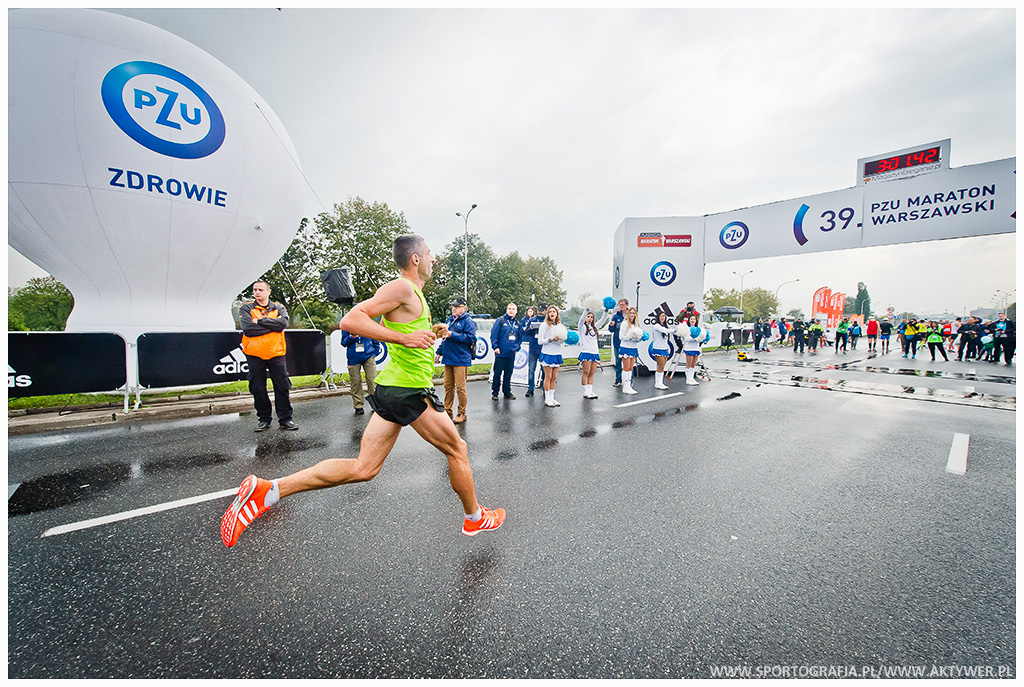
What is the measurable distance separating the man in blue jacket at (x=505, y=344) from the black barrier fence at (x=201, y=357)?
3882 mm

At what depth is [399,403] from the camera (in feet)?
8.36

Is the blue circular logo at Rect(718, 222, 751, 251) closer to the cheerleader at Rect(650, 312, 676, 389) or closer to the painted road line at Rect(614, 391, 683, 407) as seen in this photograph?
Result: the cheerleader at Rect(650, 312, 676, 389)

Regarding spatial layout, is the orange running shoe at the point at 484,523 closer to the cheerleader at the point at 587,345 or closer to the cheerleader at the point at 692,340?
the cheerleader at the point at 587,345

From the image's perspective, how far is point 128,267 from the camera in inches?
342

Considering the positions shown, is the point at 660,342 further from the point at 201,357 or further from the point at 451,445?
the point at 201,357

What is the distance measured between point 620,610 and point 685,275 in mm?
11875

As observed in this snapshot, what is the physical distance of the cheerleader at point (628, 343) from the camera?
28.5 ft

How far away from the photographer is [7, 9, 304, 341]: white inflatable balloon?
7355 millimetres

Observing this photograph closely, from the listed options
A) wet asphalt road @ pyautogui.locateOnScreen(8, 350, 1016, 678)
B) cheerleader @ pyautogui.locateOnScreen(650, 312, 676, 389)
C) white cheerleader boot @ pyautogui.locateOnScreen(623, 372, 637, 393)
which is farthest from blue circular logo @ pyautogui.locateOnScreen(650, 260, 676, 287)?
wet asphalt road @ pyautogui.locateOnScreen(8, 350, 1016, 678)

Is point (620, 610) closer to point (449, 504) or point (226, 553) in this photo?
point (449, 504)

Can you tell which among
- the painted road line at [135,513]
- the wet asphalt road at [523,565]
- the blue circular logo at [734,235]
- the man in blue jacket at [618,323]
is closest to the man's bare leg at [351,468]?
the wet asphalt road at [523,565]

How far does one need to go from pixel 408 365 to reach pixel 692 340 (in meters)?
8.78

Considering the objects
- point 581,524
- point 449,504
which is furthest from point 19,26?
point 581,524

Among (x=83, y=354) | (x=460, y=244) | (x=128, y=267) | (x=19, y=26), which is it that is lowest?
(x=83, y=354)
